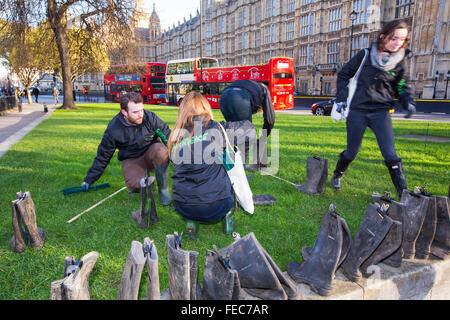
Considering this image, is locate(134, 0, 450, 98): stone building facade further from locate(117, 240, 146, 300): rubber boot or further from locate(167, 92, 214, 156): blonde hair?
locate(117, 240, 146, 300): rubber boot

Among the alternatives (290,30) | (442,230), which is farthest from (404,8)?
(442,230)

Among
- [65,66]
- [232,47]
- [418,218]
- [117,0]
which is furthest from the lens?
[232,47]

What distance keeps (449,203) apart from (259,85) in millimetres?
3160

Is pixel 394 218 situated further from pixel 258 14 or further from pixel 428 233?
pixel 258 14

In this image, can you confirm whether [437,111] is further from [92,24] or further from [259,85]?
[92,24]

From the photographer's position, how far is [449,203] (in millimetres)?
2861

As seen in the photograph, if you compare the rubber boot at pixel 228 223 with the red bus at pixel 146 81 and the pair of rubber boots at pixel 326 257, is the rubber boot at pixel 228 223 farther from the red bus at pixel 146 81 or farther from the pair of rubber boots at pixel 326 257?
the red bus at pixel 146 81

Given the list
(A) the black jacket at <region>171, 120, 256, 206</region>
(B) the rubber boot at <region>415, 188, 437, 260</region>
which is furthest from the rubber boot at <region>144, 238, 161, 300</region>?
(B) the rubber boot at <region>415, 188, 437, 260</region>

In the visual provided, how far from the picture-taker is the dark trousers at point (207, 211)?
2949mm

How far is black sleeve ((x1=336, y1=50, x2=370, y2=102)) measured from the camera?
3.98 metres

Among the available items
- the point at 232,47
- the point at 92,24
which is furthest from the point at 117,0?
the point at 232,47

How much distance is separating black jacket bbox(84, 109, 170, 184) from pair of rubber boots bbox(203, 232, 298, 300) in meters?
2.40

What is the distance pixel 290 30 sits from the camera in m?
47.9
